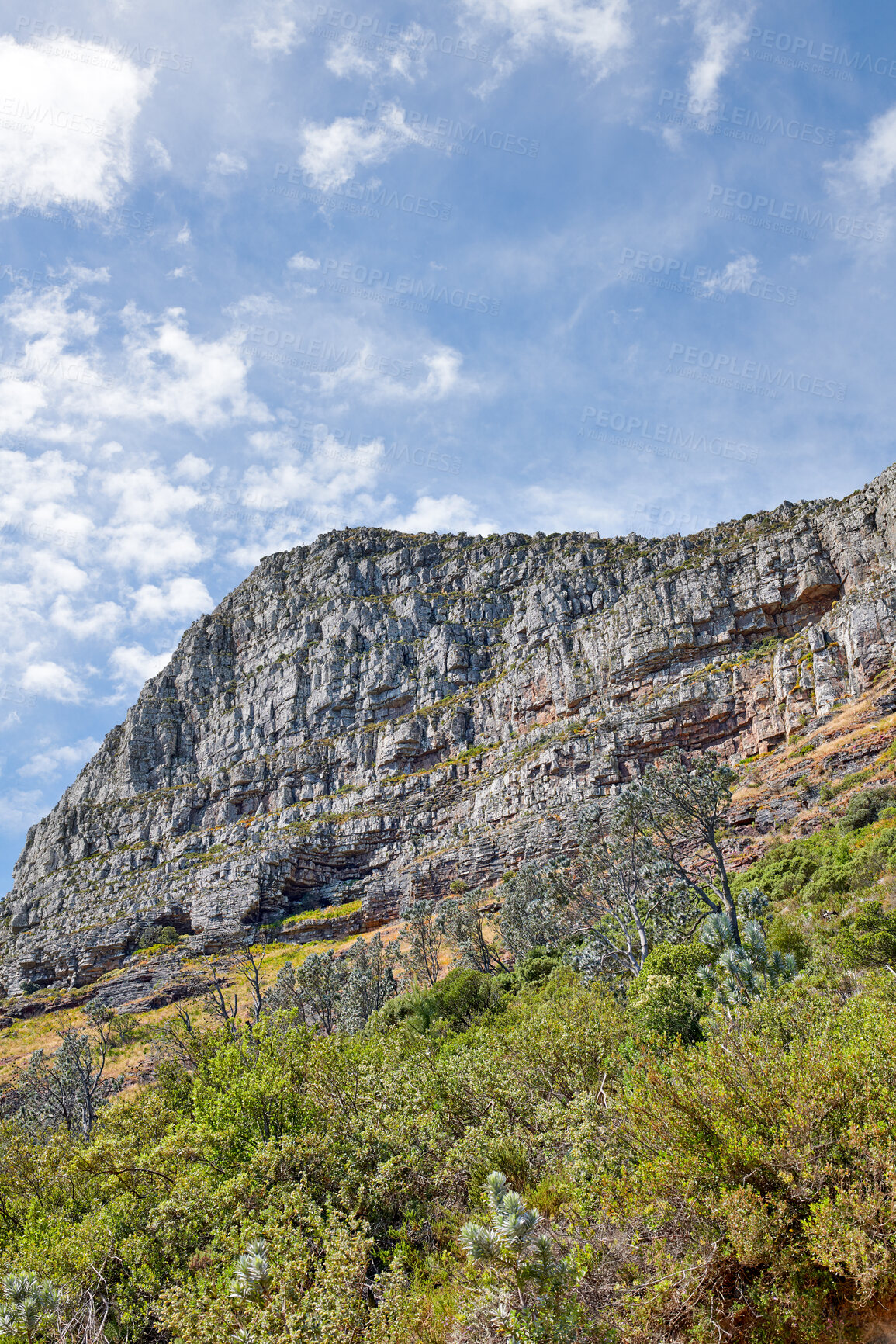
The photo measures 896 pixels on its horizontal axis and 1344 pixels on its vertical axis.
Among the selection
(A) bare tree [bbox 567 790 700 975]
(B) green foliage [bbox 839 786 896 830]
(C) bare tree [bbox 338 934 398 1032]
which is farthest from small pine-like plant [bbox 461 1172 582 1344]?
(B) green foliage [bbox 839 786 896 830]

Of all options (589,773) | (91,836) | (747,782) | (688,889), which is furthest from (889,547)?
(91,836)

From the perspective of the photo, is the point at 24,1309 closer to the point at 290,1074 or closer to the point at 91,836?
the point at 290,1074

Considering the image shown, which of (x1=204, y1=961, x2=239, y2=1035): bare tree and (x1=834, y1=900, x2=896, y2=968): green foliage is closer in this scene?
(x1=834, y1=900, x2=896, y2=968): green foliage

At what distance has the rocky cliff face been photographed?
277 ft

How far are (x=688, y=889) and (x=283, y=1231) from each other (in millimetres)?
39566

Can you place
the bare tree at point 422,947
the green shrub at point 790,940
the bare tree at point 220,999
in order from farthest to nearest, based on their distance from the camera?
the bare tree at point 422,947, the bare tree at point 220,999, the green shrub at point 790,940

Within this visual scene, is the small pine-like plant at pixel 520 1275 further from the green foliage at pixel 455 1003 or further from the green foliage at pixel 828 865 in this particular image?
the green foliage at pixel 455 1003

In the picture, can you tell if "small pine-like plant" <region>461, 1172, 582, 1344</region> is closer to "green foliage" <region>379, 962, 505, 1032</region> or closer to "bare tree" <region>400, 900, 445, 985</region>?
"green foliage" <region>379, 962, 505, 1032</region>

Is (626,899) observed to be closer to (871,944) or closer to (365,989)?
(365,989)

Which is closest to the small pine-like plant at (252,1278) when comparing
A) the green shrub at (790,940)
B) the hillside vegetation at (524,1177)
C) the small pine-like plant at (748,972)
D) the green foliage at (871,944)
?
the hillside vegetation at (524,1177)

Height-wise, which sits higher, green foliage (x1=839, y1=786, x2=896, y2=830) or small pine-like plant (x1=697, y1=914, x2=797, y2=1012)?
green foliage (x1=839, y1=786, x2=896, y2=830)

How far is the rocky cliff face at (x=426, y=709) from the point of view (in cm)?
8456

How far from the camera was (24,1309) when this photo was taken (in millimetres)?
11078

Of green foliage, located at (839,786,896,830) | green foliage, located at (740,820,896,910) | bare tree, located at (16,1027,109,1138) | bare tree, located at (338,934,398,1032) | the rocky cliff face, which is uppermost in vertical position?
Answer: the rocky cliff face
